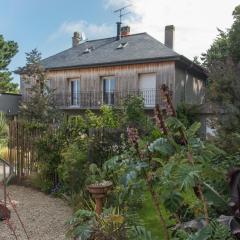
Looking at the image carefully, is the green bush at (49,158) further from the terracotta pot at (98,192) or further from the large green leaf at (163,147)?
the large green leaf at (163,147)

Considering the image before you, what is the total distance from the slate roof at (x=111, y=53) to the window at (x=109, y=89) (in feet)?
4.78

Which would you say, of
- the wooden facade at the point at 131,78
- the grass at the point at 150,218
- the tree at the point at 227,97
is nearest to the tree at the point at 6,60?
the wooden facade at the point at 131,78

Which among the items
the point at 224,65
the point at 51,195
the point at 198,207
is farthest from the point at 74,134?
the point at 198,207

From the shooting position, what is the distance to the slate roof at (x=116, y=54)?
23205mm

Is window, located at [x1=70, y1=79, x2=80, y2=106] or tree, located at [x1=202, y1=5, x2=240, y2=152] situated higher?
window, located at [x1=70, y1=79, x2=80, y2=106]

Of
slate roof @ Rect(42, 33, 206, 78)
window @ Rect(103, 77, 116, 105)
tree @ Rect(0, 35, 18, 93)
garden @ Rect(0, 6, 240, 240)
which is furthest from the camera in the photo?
tree @ Rect(0, 35, 18, 93)

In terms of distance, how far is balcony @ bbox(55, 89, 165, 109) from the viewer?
2367cm

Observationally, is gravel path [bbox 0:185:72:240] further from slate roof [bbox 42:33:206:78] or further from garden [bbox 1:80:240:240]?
slate roof [bbox 42:33:206:78]

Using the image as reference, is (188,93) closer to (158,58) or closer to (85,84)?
(158,58)

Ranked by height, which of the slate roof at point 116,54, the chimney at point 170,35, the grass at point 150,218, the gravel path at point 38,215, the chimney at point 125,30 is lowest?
the gravel path at point 38,215

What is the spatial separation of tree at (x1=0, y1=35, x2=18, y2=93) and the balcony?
40.3 feet

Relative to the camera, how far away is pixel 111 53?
1034 inches

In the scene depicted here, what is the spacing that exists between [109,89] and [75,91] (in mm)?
3121

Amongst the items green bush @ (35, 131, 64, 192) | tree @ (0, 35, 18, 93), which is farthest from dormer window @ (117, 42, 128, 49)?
green bush @ (35, 131, 64, 192)
